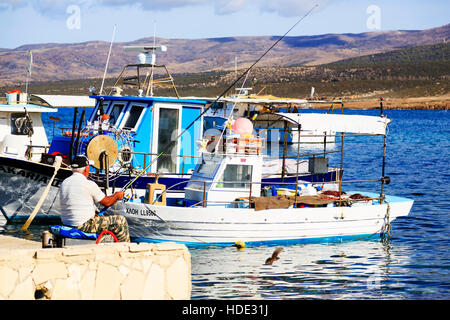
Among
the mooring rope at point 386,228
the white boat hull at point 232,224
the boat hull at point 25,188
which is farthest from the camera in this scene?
the boat hull at point 25,188

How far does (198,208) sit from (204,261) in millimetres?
1322

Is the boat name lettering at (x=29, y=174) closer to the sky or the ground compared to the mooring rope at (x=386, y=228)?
closer to the sky

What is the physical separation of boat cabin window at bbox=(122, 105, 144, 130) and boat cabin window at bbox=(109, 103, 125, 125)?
0.40m

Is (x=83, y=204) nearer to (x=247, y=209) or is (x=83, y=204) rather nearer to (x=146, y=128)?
(x=247, y=209)

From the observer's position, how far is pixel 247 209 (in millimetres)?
16359

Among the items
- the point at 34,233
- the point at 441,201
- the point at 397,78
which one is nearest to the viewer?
the point at 34,233

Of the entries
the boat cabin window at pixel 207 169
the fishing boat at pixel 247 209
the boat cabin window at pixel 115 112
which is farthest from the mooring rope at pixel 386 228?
the boat cabin window at pixel 115 112

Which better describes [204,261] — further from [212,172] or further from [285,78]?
[285,78]

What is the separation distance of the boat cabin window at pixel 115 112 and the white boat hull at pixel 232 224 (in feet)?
15.1

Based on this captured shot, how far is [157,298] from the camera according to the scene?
Answer: 9484 mm

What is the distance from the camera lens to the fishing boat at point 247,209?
16.2 m

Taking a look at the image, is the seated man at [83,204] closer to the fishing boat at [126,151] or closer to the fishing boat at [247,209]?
the fishing boat at [247,209]

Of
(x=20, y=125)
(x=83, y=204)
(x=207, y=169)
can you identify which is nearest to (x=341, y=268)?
(x=207, y=169)
